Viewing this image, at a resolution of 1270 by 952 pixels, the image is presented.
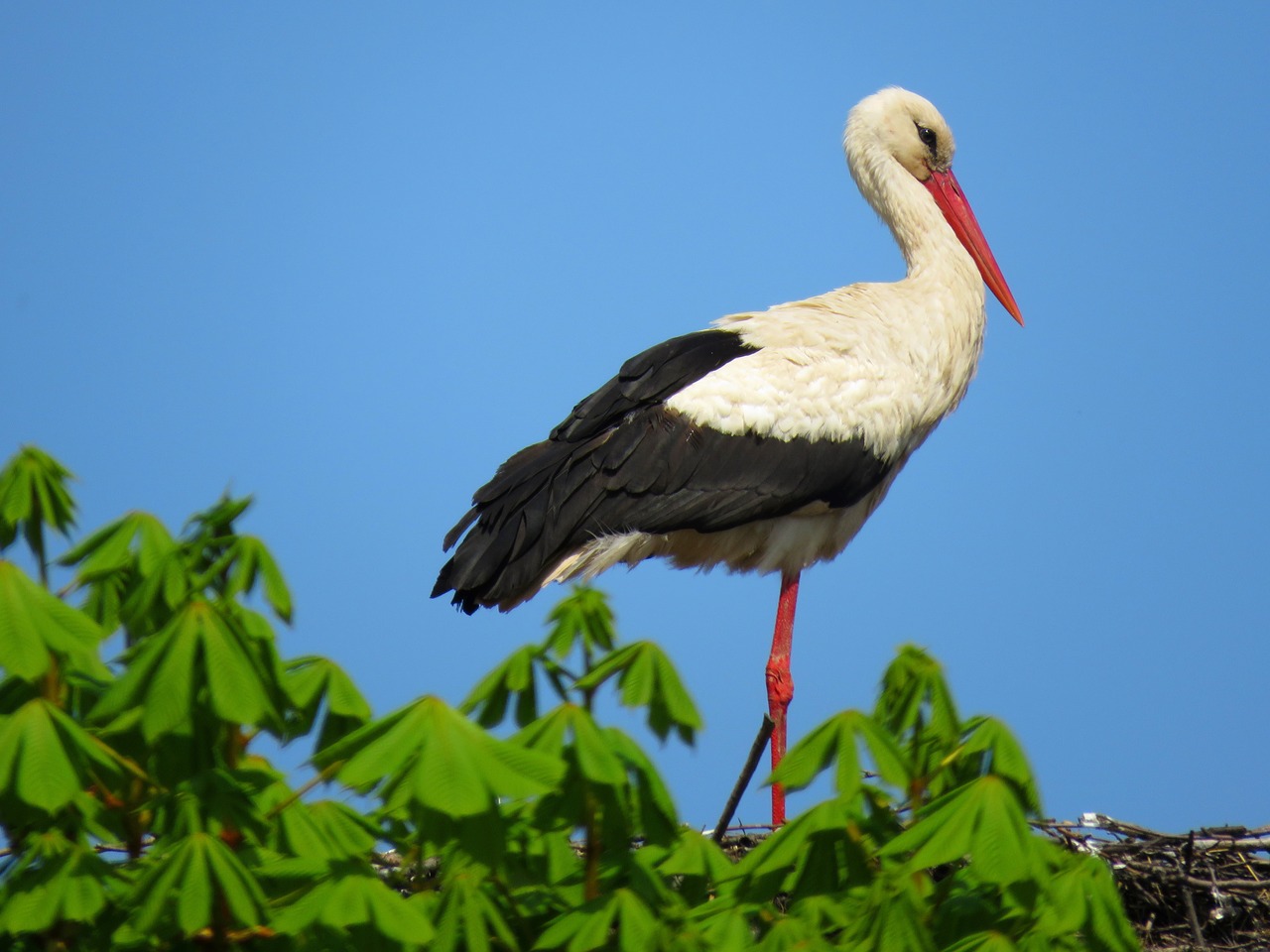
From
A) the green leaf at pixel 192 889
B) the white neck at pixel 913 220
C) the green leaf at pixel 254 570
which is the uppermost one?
the white neck at pixel 913 220

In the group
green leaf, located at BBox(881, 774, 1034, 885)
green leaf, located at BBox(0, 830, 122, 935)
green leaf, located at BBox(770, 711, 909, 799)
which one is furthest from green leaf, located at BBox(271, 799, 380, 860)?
green leaf, located at BBox(881, 774, 1034, 885)

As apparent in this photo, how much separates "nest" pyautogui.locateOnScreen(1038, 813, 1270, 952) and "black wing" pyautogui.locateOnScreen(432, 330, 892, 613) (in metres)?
1.87

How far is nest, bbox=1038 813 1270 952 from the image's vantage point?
5.56 meters

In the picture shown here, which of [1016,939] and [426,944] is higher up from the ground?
[1016,939]

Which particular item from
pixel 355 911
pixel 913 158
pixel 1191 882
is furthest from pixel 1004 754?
pixel 913 158

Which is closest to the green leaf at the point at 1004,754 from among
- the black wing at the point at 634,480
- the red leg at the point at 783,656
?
the black wing at the point at 634,480

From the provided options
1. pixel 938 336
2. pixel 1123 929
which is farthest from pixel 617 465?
pixel 1123 929

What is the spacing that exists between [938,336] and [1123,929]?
4.62 metres

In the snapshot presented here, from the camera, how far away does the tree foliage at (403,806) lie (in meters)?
2.67

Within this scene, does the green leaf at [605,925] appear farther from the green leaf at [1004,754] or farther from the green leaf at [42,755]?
the green leaf at [42,755]

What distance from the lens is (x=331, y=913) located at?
2773mm

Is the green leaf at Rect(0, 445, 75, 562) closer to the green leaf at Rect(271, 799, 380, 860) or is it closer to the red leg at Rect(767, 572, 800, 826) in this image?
the green leaf at Rect(271, 799, 380, 860)

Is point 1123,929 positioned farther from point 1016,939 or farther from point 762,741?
point 762,741

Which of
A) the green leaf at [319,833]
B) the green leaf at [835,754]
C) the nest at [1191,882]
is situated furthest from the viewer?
the nest at [1191,882]
